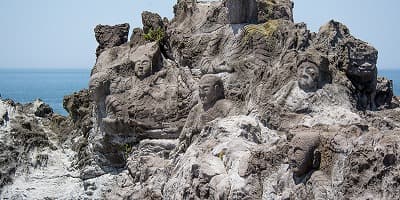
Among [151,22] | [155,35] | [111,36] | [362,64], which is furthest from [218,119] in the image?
[111,36]

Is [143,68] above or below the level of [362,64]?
below

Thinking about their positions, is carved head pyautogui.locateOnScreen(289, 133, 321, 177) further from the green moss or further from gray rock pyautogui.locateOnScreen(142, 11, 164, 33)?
gray rock pyautogui.locateOnScreen(142, 11, 164, 33)

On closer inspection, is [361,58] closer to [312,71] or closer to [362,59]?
[362,59]

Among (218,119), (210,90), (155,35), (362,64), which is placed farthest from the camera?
(155,35)

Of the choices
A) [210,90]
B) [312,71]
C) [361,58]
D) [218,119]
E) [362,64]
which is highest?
[361,58]

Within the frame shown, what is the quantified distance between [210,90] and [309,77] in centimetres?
263

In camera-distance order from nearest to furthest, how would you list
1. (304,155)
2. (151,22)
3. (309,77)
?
A: (304,155) → (309,77) → (151,22)

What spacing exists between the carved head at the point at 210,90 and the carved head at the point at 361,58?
9.06ft

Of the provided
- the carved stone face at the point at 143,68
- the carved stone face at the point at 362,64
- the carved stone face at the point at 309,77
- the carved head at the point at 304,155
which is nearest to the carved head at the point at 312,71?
the carved stone face at the point at 309,77

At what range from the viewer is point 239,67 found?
16.1 meters

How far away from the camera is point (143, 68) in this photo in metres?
17.8

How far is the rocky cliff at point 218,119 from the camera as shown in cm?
1045

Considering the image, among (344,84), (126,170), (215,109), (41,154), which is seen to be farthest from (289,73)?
(41,154)

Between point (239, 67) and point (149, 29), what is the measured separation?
3.89m
